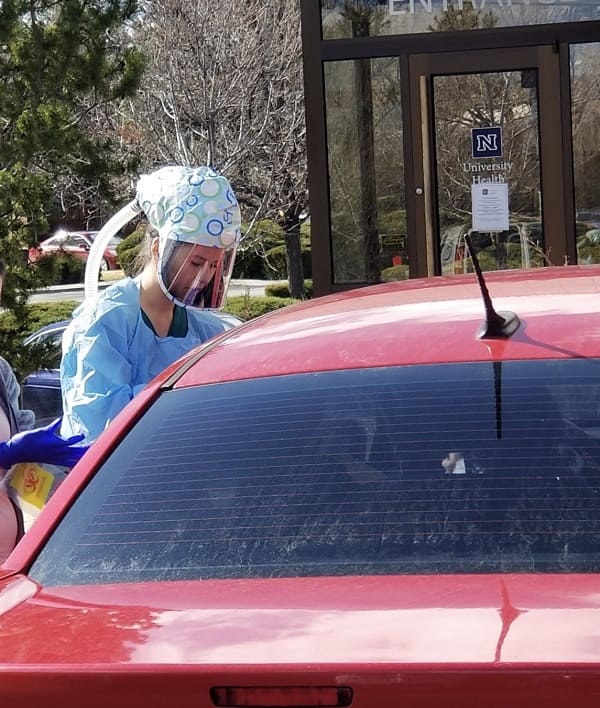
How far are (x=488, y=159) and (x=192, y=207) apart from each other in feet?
18.4

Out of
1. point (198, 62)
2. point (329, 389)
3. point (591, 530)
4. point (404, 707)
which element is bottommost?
point (404, 707)

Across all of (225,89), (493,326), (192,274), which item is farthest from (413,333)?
(225,89)

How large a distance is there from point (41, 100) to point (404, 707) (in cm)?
789

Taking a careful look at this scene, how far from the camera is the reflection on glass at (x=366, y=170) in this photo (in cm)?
912

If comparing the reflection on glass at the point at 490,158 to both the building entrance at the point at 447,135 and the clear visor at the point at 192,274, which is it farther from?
the clear visor at the point at 192,274

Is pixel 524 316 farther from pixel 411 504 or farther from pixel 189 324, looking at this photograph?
pixel 189 324

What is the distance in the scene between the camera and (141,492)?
88.7 inches

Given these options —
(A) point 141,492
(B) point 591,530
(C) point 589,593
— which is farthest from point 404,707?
(A) point 141,492

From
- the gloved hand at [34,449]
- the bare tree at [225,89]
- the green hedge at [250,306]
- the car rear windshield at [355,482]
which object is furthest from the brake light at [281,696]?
the bare tree at [225,89]

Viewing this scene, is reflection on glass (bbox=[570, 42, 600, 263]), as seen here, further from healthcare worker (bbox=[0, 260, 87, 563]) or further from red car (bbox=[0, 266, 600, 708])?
red car (bbox=[0, 266, 600, 708])

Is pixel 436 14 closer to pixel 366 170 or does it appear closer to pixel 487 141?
pixel 487 141

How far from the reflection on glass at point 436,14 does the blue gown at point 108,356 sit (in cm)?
564

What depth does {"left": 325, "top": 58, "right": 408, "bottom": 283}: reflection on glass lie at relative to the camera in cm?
912

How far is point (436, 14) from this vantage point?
29.5ft
